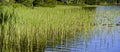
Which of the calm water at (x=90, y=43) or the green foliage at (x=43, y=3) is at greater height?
the calm water at (x=90, y=43)

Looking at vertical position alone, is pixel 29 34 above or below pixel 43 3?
above

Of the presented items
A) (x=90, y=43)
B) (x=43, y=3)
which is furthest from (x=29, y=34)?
(x=43, y=3)

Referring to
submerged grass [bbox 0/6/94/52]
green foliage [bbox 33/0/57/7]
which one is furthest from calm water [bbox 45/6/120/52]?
green foliage [bbox 33/0/57/7]

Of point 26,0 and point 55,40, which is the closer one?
point 55,40

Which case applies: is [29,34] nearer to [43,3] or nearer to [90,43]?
[90,43]

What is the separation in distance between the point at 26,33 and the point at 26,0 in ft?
91.0

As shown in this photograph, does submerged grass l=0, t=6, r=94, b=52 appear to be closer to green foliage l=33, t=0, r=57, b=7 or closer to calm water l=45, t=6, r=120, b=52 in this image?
calm water l=45, t=6, r=120, b=52

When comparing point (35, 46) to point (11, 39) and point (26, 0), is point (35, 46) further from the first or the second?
point (26, 0)

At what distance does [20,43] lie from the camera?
1576 cm

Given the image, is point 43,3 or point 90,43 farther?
point 43,3

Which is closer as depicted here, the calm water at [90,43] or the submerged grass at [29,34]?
the submerged grass at [29,34]

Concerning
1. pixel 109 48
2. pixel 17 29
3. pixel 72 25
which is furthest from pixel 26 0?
pixel 109 48

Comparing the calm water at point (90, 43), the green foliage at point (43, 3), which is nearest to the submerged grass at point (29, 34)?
the calm water at point (90, 43)

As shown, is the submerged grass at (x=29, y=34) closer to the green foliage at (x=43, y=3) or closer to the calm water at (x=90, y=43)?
the calm water at (x=90, y=43)
